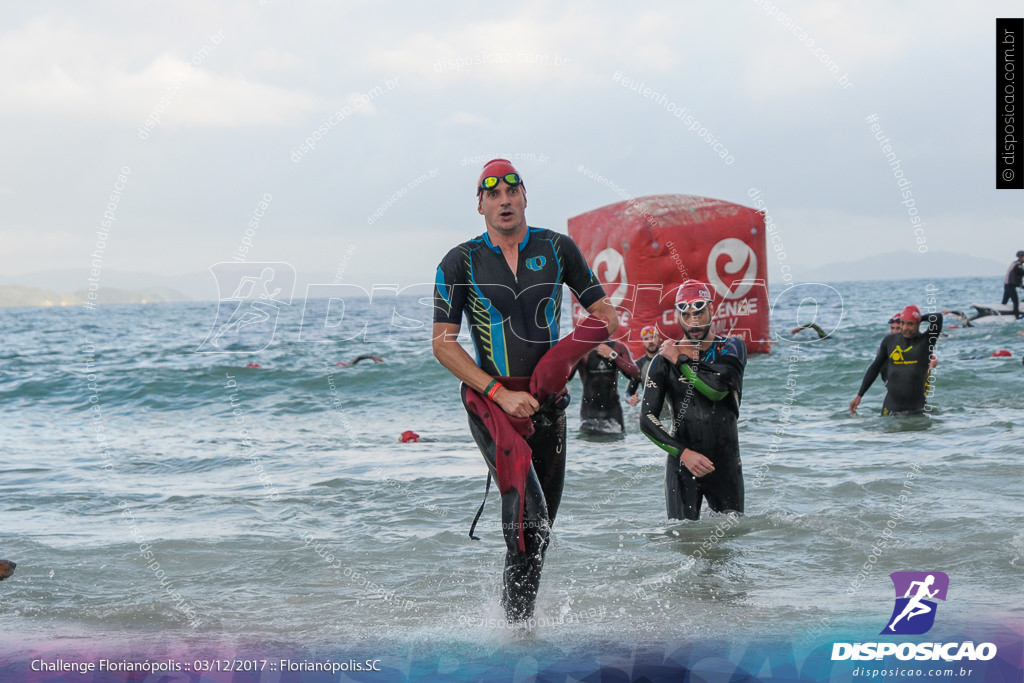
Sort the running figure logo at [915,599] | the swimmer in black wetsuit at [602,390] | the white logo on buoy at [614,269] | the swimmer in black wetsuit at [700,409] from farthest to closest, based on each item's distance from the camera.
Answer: the white logo on buoy at [614,269], the swimmer in black wetsuit at [602,390], the swimmer in black wetsuit at [700,409], the running figure logo at [915,599]

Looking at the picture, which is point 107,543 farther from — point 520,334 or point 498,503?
point 520,334

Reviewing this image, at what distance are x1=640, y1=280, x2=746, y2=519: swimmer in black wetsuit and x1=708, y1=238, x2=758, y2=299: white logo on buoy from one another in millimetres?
9332

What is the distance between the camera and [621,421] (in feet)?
36.5

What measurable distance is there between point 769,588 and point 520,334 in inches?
96.9

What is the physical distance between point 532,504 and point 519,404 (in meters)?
0.49

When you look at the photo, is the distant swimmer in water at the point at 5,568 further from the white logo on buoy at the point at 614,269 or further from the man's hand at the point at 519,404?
the white logo on buoy at the point at 614,269

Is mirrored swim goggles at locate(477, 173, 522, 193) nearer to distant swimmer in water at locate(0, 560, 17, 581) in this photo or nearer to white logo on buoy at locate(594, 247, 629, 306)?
distant swimmer in water at locate(0, 560, 17, 581)

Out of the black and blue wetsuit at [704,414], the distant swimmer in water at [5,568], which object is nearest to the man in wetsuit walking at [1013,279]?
the black and blue wetsuit at [704,414]

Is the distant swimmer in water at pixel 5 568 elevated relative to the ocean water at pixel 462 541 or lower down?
elevated

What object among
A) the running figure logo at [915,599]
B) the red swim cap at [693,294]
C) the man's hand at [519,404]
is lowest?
the running figure logo at [915,599]

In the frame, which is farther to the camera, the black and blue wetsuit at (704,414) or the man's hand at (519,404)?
the black and blue wetsuit at (704,414)

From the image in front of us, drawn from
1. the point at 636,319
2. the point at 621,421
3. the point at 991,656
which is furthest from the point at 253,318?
the point at 991,656

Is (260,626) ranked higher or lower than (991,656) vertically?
lower

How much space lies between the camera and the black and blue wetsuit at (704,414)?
18.5 ft
